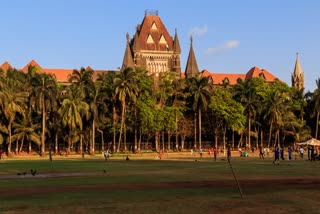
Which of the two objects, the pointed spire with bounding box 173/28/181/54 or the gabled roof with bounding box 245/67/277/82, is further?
the gabled roof with bounding box 245/67/277/82

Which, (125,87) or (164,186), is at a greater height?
(125,87)

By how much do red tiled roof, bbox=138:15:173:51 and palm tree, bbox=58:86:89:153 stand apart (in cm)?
5816

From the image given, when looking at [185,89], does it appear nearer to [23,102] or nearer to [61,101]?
[61,101]

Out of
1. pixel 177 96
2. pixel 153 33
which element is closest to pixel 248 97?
pixel 177 96

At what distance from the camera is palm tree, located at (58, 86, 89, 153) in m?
75.3

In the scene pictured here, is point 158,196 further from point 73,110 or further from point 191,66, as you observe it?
point 191,66

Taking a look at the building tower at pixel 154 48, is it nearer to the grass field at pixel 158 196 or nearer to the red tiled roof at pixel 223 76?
the red tiled roof at pixel 223 76

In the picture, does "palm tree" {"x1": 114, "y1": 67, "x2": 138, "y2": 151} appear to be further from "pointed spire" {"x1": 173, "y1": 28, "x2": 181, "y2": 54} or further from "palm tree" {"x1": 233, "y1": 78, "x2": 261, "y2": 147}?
"pointed spire" {"x1": 173, "y1": 28, "x2": 181, "y2": 54}

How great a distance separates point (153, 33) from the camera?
A: 13675 centimetres

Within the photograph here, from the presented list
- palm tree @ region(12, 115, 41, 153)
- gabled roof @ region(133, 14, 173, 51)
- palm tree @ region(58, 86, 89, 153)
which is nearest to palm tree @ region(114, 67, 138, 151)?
palm tree @ region(58, 86, 89, 153)

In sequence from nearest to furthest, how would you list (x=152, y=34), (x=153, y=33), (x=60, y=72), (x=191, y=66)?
(x=191, y=66) < (x=152, y=34) < (x=153, y=33) < (x=60, y=72)

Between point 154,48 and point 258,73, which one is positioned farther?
point 258,73

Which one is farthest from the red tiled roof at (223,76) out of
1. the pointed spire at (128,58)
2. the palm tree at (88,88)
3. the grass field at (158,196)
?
the grass field at (158,196)

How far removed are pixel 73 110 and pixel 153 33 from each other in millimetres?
66939
